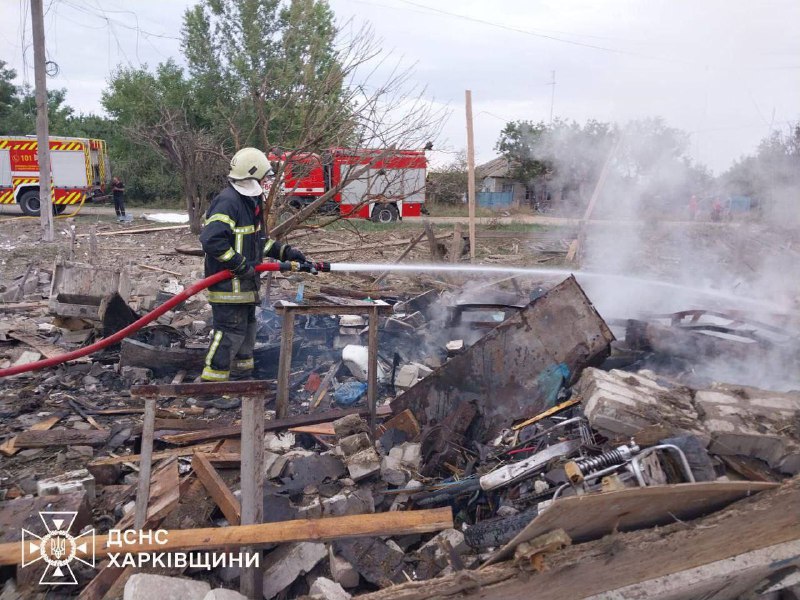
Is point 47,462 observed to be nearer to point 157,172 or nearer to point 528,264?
point 528,264

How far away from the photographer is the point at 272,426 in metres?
4.10

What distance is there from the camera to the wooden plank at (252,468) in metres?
2.59

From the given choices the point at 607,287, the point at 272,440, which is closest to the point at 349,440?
the point at 272,440

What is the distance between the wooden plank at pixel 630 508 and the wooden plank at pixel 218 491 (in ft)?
4.18

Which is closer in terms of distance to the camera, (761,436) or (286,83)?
(761,436)

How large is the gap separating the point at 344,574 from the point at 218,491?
0.79m

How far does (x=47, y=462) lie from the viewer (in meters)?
3.98

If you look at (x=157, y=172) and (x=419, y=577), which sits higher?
(x=157, y=172)

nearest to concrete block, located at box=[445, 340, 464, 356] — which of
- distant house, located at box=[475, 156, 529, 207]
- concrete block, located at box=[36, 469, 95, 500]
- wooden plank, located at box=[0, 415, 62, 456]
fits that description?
concrete block, located at box=[36, 469, 95, 500]

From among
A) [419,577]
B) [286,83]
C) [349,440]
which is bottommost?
[419,577]

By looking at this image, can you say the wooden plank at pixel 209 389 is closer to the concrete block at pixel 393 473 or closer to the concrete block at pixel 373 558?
the concrete block at pixel 373 558

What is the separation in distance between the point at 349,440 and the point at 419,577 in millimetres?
1126

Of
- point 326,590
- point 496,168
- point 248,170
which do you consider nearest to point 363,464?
point 326,590

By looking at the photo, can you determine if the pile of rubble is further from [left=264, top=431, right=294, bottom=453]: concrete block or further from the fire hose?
the fire hose
